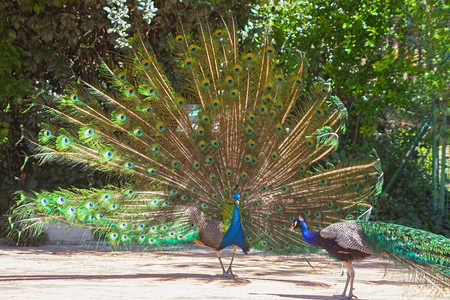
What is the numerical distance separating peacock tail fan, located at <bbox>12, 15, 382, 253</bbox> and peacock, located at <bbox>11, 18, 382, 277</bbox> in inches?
0.4

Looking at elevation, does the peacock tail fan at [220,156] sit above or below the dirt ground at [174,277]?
above

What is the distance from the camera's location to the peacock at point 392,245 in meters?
6.26

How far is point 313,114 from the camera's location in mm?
8023

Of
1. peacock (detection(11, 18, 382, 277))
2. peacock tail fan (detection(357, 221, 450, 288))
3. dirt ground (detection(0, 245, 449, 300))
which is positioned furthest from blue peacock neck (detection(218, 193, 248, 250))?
peacock tail fan (detection(357, 221, 450, 288))

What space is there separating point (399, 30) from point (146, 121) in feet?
17.3

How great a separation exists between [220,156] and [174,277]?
1463 mm

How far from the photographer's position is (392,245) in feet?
21.3

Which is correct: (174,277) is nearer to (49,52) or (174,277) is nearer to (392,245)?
(392,245)

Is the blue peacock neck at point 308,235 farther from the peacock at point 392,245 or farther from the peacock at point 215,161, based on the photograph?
the peacock at point 215,161

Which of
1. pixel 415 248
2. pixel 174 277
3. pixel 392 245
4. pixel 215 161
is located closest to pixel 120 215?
pixel 174 277

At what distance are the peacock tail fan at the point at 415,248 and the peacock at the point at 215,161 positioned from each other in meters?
1.32

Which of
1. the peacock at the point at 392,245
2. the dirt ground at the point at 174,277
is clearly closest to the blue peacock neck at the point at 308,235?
the peacock at the point at 392,245

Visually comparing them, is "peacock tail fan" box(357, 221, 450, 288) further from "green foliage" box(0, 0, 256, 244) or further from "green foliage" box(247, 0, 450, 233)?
"green foliage" box(0, 0, 256, 244)

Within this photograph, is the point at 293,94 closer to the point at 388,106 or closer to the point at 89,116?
the point at 89,116
